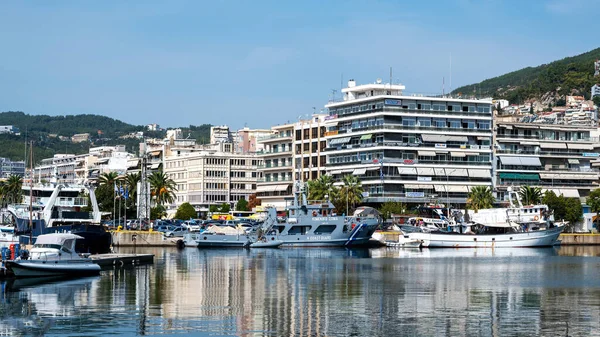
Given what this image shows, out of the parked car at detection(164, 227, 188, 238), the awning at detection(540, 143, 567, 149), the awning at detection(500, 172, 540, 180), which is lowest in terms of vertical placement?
the parked car at detection(164, 227, 188, 238)

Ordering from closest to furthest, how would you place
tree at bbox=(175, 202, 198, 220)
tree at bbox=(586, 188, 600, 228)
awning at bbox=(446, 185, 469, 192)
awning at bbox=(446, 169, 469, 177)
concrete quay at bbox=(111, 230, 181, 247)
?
concrete quay at bbox=(111, 230, 181, 247) → tree at bbox=(586, 188, 600, 228) → awning at bbox=(446, 185, 469, 192) → awning at bbox=(446, 169, 469, 177) → tree at bbox=(175, 202, 198, 220)

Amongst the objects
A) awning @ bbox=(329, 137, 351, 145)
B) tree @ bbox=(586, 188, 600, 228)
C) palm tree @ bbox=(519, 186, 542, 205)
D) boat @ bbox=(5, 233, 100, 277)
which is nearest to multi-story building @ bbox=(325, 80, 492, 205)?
awning @ bbox=(329, 137, 351, 145)

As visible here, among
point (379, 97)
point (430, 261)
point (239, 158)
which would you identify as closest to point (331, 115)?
point (379, 97)

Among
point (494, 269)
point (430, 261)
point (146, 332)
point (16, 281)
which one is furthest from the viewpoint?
point (430, 261)

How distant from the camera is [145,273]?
229ft

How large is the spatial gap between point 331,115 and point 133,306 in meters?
112

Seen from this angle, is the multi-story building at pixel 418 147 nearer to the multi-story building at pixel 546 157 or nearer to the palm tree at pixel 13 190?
the multi-story building at pixel 546 157

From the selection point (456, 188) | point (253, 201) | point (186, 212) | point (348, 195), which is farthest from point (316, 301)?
point (253, 201)

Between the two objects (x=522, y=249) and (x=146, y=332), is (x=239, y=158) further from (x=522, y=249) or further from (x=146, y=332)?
(x=146, y=332)

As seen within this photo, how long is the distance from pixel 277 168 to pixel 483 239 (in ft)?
186

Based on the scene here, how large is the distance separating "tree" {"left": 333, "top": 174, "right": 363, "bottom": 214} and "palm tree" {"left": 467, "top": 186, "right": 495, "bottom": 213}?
15825 mm

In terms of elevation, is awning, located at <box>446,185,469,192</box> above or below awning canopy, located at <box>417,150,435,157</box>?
below

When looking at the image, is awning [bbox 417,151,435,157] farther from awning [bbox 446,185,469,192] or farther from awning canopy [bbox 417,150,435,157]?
awning [bbox 446,185,469,192]

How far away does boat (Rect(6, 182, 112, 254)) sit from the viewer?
3418 inches
